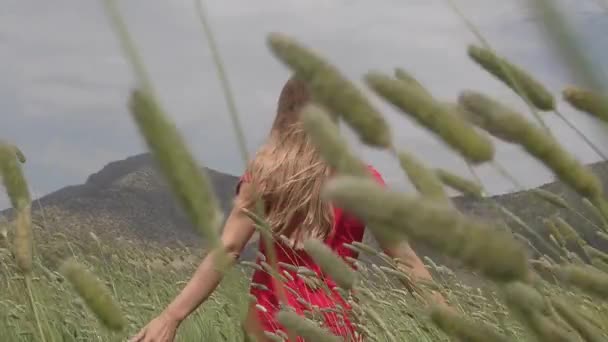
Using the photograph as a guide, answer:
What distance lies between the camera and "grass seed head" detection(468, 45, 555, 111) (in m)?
0.93

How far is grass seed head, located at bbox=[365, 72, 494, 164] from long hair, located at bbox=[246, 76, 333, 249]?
2387 millimetres

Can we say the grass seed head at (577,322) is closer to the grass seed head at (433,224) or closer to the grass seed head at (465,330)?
the grass seed head at (465,330)

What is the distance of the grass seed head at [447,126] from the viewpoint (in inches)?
24.0

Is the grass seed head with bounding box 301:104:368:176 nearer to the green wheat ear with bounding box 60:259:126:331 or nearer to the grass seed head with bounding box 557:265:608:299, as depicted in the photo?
the grass seed head with bounding box 557:265:608:299

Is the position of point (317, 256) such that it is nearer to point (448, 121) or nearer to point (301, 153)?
point (448, 121)

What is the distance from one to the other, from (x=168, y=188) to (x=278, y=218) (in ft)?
8.08

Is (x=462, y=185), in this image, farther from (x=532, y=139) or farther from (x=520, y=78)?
(x=532, y=139)

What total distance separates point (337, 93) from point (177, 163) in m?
0.13

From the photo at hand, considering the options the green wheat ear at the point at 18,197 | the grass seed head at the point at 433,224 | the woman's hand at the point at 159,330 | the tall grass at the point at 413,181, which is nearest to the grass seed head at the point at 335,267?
the tall grass at the point at 413,181

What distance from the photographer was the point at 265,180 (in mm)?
3080

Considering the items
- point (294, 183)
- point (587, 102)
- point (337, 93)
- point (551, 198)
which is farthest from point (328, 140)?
point (294, 183)

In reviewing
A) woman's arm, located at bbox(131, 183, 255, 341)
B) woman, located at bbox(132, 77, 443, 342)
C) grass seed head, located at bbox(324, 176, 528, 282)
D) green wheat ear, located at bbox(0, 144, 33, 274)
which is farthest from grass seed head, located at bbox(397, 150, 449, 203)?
woman, located at bbox(132, 77, 443, 342)

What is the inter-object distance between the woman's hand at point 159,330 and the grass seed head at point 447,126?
1.79 metres

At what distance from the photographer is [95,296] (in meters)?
0.84
